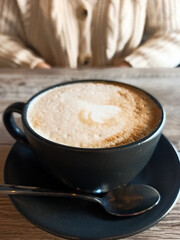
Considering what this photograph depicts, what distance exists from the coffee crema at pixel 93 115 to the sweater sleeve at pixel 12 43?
535 millimetres

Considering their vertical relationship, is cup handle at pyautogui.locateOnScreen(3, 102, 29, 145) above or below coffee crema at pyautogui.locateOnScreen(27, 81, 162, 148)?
below

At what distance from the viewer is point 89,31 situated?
99 centimetres

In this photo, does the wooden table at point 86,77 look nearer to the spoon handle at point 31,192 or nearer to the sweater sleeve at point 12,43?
the spoon handle at point 31,192

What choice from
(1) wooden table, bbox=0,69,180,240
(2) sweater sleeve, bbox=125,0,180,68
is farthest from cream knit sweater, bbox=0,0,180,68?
(1) wooden table, bbox=0,69,180,240

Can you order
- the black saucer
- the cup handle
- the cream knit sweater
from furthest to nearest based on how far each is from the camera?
the cream knit sweater
the cup handle
the black saucer

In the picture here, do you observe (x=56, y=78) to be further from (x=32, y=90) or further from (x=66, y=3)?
(x=66, y=3)

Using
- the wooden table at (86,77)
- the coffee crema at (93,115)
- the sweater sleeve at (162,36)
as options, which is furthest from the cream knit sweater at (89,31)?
the coffee crema at (93,115)

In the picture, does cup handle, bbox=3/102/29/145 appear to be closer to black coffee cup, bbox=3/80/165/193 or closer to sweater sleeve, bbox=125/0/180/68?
black coffee cup, bbox=3/80/165/193

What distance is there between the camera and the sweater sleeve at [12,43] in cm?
96

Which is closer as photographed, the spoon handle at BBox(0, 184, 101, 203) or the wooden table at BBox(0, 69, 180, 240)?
the spoon handle at BBox(0, 184, 101, 203)

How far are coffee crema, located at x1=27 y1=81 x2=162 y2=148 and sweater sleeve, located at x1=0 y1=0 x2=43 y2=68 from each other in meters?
0.53

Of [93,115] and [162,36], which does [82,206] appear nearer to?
[93,115]

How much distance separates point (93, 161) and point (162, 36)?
0.83 metres

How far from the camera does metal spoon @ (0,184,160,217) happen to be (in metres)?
0.35
